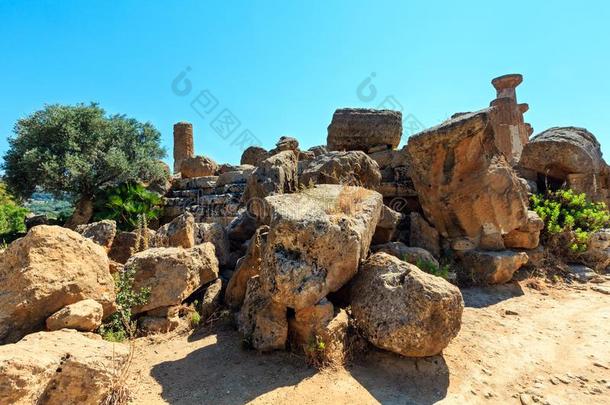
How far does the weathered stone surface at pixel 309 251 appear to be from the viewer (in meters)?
3.09

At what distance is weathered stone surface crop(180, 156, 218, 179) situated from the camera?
11344 millimetres

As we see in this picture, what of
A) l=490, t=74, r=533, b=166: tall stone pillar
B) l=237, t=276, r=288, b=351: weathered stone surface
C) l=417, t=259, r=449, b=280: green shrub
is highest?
l=490, t=74, r=533, b=166: tall stone pillar

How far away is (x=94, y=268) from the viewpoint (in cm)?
334

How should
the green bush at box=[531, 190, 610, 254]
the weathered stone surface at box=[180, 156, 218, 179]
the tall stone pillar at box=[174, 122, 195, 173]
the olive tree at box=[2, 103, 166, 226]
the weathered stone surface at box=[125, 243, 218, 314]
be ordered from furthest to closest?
1. the tall stone pillar at box=[174, 122, 195, 173]
2. the weathered stone surface at box=[180, 156, 218, 179]
3. the olive tree at box=[2, 103, 166, 226]
4. the green bush at box=[531, 190, 610, 254]
5. the weathered stone surface at box=[125, 243, 218, 314]

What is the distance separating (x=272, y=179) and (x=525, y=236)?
4.02 meters

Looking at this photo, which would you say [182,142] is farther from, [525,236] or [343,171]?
[525,236]

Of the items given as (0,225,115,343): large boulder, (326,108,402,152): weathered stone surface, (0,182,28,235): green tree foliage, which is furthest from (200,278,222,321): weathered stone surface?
(0,182,28,235): green tree foliage

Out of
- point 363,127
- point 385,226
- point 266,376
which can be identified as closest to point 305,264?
point 266,376

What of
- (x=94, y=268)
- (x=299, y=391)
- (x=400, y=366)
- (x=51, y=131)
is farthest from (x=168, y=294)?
(x=51, y=131)

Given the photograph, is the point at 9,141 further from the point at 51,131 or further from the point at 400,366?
the point at 400,366

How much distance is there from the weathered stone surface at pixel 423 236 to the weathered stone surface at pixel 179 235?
3320mm

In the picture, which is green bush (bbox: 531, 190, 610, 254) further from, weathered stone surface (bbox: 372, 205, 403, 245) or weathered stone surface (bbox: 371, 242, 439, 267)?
weathered stone surface (bbox: 372, 205, 403, 245)

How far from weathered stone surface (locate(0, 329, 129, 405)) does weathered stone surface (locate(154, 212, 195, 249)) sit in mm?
2081

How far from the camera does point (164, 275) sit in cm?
385
